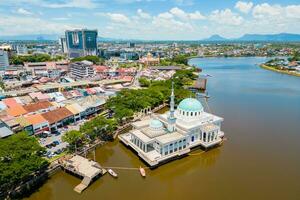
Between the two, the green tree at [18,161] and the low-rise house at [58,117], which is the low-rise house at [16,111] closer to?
the low-rise house at [58,117]

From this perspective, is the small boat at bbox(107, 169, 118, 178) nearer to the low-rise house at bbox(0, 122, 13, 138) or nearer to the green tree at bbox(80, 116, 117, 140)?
the green tree at bbox(80, 116, 117, 140)

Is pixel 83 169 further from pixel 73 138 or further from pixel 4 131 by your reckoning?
pixel 4 131

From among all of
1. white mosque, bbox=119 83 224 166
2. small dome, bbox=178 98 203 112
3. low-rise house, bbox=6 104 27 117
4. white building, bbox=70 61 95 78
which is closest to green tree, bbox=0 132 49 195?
white mosque, bbox=119 83 224 166

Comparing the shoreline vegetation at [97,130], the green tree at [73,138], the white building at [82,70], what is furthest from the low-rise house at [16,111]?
the white building at [82,70]

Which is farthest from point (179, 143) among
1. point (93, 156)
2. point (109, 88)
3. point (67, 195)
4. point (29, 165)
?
point (109, 88)

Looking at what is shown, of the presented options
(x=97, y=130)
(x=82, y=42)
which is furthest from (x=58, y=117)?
(x=82, y=42)
